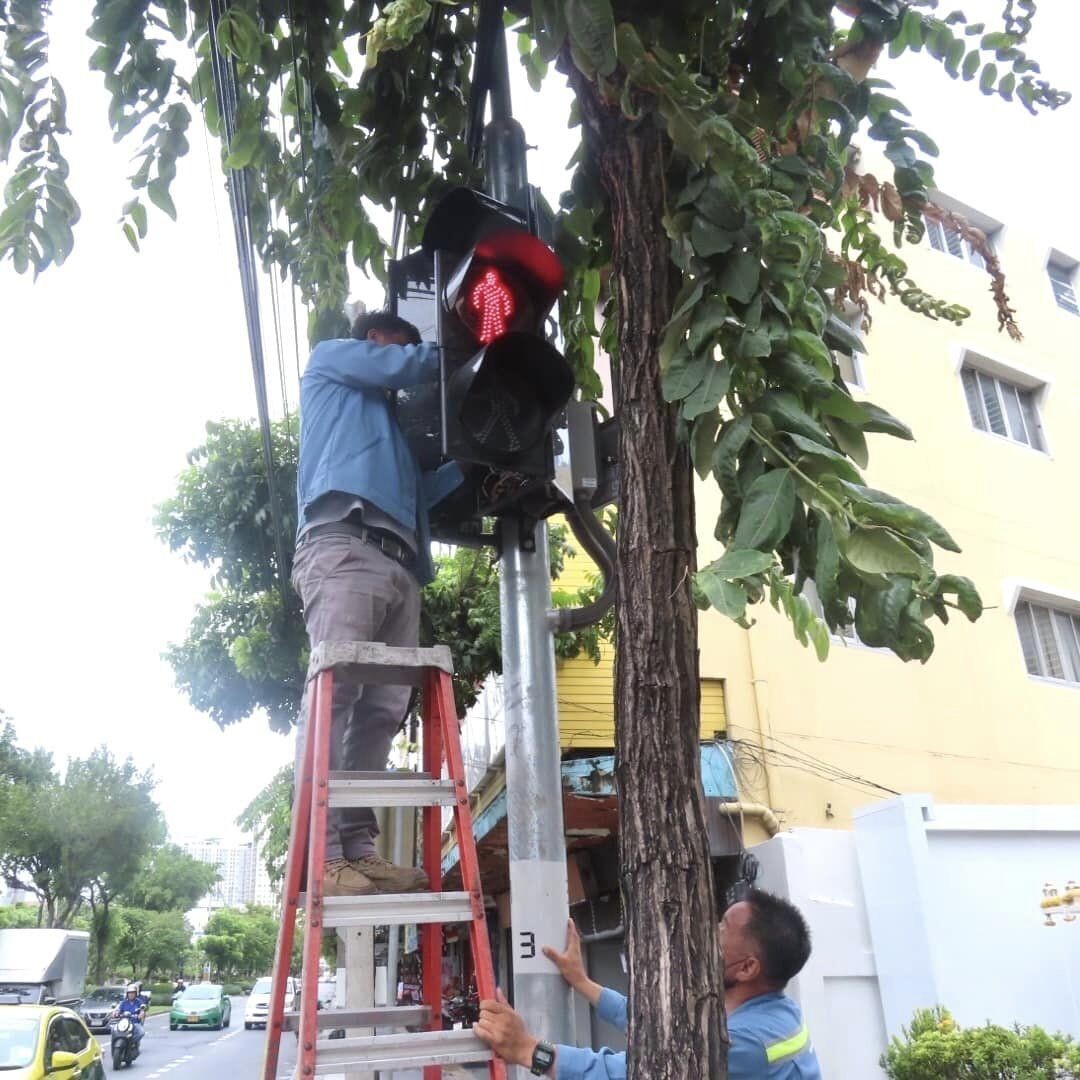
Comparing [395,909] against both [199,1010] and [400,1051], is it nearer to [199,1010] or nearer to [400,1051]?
[400,1051]

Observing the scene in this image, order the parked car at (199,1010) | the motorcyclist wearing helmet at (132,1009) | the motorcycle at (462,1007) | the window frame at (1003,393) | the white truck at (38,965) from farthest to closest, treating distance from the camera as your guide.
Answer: the parked car at (199,1010) → the white truck at (38,965) → the motorcyclist wearing helmet at (132,1009) → the window frame at (1003,393) → the motorcycle at (462,1007)

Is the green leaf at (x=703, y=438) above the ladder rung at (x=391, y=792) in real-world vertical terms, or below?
above

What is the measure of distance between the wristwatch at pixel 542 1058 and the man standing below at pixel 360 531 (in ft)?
2.56

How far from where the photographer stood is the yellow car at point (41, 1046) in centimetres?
1071

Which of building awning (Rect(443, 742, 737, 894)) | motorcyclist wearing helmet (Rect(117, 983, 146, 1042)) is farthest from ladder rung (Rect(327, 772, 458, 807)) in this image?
motorcyclist wearing helmet (Rect(117, 983, 146, 1042))

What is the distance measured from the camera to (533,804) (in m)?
3.04

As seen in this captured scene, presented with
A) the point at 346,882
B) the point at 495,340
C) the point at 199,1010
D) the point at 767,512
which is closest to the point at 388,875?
the point at 346,882

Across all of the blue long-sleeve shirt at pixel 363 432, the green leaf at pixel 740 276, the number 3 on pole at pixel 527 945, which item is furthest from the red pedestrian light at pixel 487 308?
the number 3 on pole at pixel 527 945

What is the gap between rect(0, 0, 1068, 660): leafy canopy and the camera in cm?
189

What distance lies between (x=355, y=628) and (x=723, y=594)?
1987mm

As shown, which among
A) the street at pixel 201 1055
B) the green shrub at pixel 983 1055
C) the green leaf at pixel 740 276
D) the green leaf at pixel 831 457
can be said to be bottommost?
the street at pixel 201 1055

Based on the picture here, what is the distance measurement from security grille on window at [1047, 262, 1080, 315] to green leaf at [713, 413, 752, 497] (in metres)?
14.8

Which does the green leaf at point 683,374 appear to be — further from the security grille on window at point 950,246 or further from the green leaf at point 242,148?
the security grille on window at point 950,246

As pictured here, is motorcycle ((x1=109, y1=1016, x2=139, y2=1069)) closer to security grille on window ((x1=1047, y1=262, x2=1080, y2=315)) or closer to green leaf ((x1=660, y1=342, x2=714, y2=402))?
security grille on window ((x1=1047, y1=262, x2=1080, y2=315))
